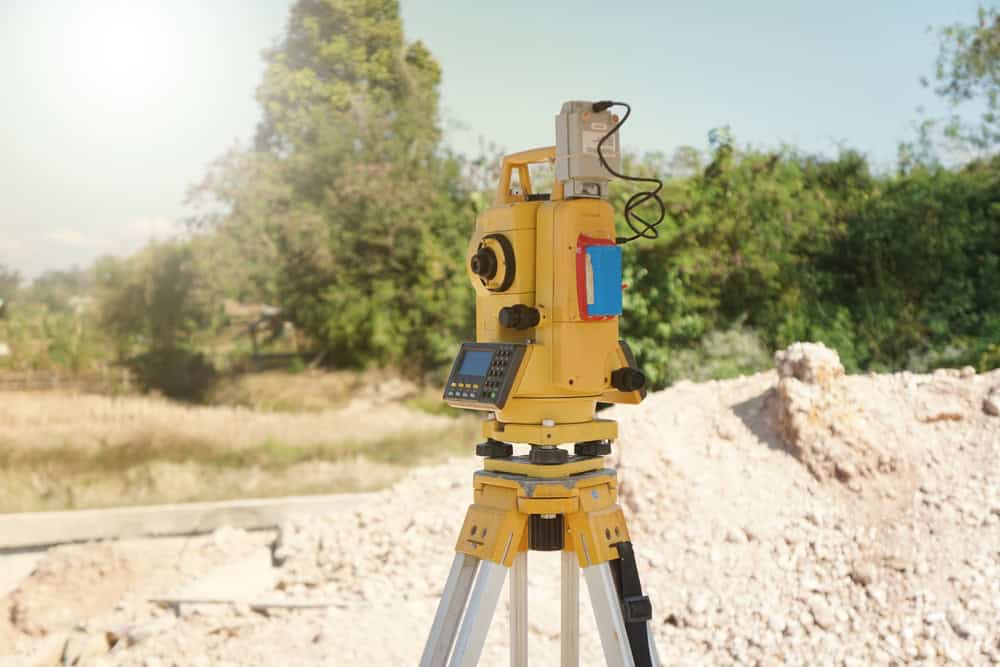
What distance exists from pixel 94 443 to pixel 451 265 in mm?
4462

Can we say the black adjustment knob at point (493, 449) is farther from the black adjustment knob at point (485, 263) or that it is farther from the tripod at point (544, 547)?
the black adjustment knob at point (485, 263)

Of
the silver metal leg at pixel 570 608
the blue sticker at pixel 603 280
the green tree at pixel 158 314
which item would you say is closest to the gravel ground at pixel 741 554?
the silver metal leg at pixel 570 608

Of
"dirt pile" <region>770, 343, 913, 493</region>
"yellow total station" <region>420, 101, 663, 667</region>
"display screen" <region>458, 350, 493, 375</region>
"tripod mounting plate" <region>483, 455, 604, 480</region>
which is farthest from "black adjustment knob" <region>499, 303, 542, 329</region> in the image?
"dirt pile" <region>770, 343, 913, 493</region>

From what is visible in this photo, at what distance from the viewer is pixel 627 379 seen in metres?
2.68

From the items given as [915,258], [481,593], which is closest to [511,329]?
[481,593]

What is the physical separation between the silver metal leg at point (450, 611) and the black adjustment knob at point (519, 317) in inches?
26.6

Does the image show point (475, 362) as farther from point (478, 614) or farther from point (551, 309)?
point (478, 614)

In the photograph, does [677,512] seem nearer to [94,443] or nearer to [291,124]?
[94,443]

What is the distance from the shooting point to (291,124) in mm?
12719

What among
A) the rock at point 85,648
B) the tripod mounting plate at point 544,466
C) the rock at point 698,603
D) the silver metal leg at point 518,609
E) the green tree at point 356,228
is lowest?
the rock at point 85,648

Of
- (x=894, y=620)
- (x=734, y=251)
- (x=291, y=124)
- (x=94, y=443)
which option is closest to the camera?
(x=894, y=620)

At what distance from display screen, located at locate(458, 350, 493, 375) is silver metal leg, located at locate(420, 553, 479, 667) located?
0.52m

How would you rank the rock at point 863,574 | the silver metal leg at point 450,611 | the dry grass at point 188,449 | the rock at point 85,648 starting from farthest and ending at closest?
the dry grass at point 188,449 < the rock at point 85,648 < the rock at point 863,574 < the silver metal leg at point 450,611

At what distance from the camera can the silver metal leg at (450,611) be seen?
2.62 meters
